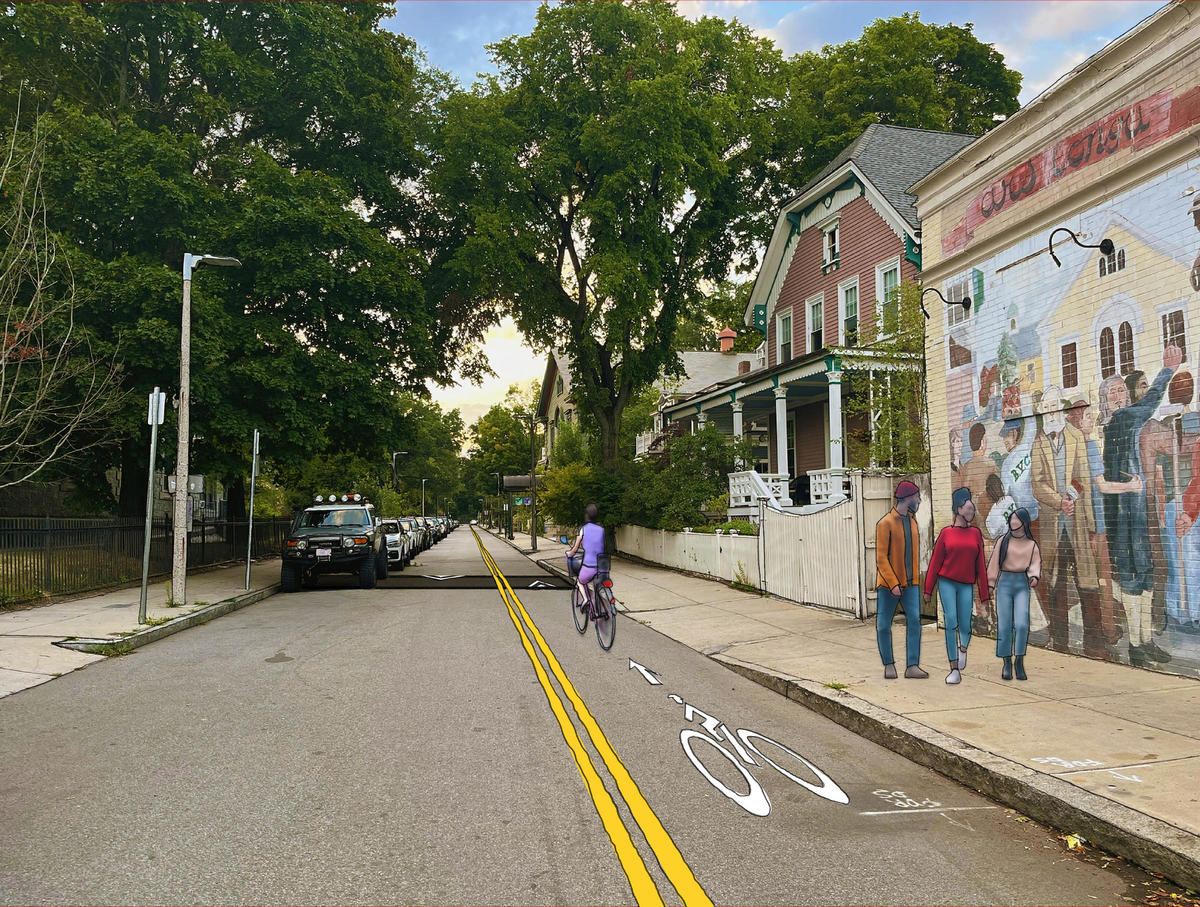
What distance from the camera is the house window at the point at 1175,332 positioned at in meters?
8.31

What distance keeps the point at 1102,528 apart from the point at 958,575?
6.89 ft

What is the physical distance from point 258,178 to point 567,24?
1343 cm

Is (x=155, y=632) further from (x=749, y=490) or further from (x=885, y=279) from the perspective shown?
(x=885, y=279)

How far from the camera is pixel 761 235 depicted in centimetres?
3525

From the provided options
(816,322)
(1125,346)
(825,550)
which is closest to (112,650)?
(825,550)

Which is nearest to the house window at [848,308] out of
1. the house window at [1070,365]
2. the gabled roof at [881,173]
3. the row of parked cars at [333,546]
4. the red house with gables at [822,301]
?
the red house with gables at [822,301]

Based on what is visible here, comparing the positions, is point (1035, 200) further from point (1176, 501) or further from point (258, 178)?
point (258, 178)

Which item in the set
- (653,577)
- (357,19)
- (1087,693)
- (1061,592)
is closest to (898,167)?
(653,577)

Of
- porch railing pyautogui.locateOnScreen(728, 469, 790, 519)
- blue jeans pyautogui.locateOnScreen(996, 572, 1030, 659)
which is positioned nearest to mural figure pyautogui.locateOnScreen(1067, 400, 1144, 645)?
blue jeans pyautogui.locateOnScreen(996, 572, 1030, 659)

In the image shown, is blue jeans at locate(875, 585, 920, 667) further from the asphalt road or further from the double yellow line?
the double yellow line

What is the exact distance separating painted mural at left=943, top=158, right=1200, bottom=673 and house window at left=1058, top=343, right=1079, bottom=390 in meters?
0.02

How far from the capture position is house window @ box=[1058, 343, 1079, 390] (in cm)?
966

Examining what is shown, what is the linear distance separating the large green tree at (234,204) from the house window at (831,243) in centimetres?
1234

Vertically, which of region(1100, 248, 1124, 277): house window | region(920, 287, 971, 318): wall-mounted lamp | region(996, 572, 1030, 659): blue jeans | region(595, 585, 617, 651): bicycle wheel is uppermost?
region(920, 287, 971, 318): wall-mounted lamp
